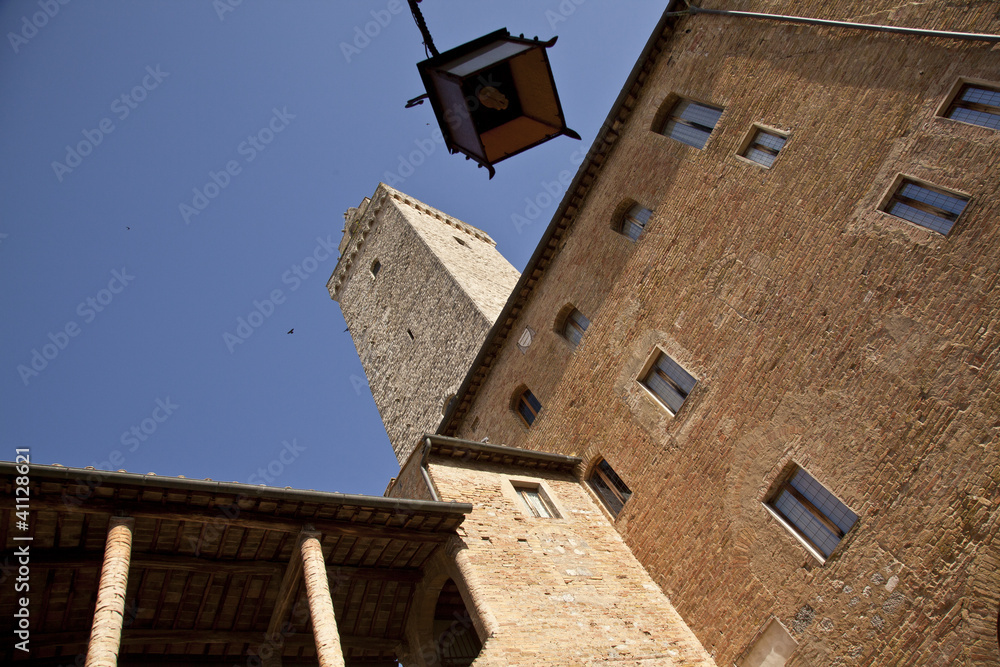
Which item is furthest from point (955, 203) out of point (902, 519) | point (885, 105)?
point (902, 519)

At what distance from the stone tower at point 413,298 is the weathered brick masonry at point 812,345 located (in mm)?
7250

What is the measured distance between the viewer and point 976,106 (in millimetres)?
8234

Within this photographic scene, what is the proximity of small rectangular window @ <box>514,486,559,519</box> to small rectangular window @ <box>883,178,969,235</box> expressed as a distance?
6691 millimetres

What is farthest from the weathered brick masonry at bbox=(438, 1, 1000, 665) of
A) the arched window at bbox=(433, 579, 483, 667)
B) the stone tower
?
the stone tower

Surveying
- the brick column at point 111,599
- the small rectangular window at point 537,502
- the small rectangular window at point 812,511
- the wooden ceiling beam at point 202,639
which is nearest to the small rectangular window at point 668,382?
the small rectangular window at point 812,511

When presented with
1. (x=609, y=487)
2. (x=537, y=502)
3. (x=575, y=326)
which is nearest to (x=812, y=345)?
(x=609, y=487)

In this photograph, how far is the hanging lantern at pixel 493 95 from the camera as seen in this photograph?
16.1 ft

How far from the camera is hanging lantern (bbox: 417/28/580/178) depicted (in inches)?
193

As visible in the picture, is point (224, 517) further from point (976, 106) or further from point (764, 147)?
point (976, 106)

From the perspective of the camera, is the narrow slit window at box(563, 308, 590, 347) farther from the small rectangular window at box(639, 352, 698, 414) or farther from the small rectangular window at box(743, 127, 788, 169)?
the small rectangular window at box(743, 127, 788, 169)

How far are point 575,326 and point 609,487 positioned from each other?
11.8 feet

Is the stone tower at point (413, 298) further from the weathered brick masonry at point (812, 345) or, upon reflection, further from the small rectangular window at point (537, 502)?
the small rectangular window at point (537, 502)

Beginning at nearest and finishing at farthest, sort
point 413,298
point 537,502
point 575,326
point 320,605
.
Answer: point 320,605
point 537,502
point 575,326
point 413,298

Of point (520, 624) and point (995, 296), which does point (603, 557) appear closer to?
point (520, 624)
